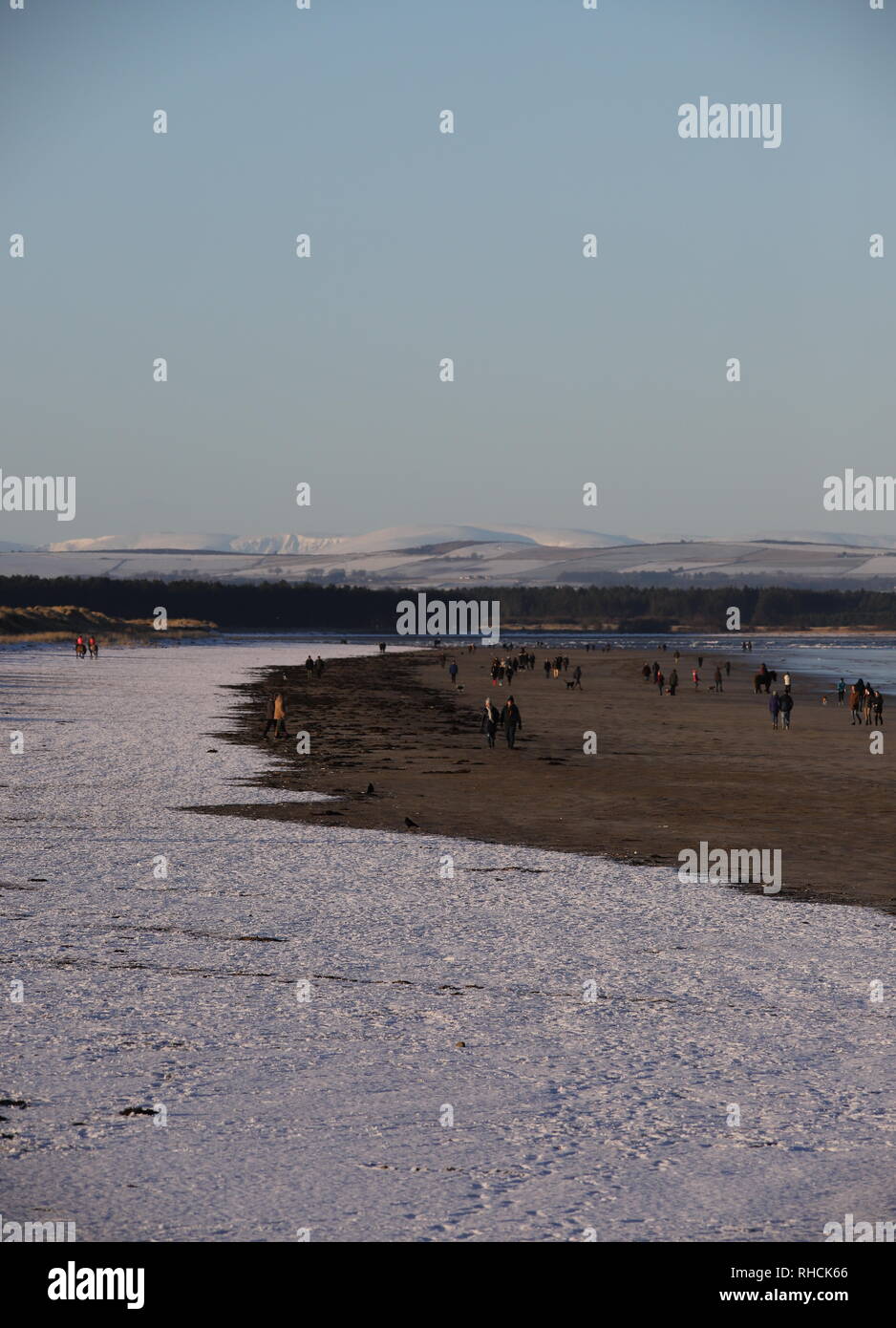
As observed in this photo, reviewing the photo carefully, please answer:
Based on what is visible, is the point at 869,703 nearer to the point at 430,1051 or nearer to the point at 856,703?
the point at 856,703

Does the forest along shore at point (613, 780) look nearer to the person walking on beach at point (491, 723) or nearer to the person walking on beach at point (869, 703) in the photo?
the person walking on beach at point (491, 723)

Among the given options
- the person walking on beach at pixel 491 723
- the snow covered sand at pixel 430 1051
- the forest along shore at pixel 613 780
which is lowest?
the forest along shore at pixel 613 780

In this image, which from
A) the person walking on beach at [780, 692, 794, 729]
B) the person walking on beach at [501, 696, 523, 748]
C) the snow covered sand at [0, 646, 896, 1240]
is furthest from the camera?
the person walking on beach at [780, 692, 794, 729]

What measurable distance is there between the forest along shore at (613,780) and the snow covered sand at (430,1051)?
2591mm

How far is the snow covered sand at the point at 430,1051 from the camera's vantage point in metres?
7.04

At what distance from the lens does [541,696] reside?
2392 inches

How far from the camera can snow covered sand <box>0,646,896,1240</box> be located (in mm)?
7043

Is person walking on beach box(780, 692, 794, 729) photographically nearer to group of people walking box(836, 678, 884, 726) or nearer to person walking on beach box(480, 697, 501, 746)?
group of people walking box(836, 678, 884, 726)

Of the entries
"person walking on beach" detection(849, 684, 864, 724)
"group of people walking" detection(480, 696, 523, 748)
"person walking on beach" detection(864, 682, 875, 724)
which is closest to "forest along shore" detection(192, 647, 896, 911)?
"group of people walking" detection(480, 696, 523, 748)

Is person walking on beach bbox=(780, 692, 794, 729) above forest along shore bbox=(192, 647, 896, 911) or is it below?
above

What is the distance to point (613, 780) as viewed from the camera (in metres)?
28.3

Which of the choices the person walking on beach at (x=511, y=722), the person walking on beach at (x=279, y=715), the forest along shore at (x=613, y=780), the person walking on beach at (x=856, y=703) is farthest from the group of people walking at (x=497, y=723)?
the person walking on beach at (x=856, y=703)

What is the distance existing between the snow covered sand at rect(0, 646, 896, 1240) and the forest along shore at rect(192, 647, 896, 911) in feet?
8.50

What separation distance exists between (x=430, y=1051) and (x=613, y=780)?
62.8ft
